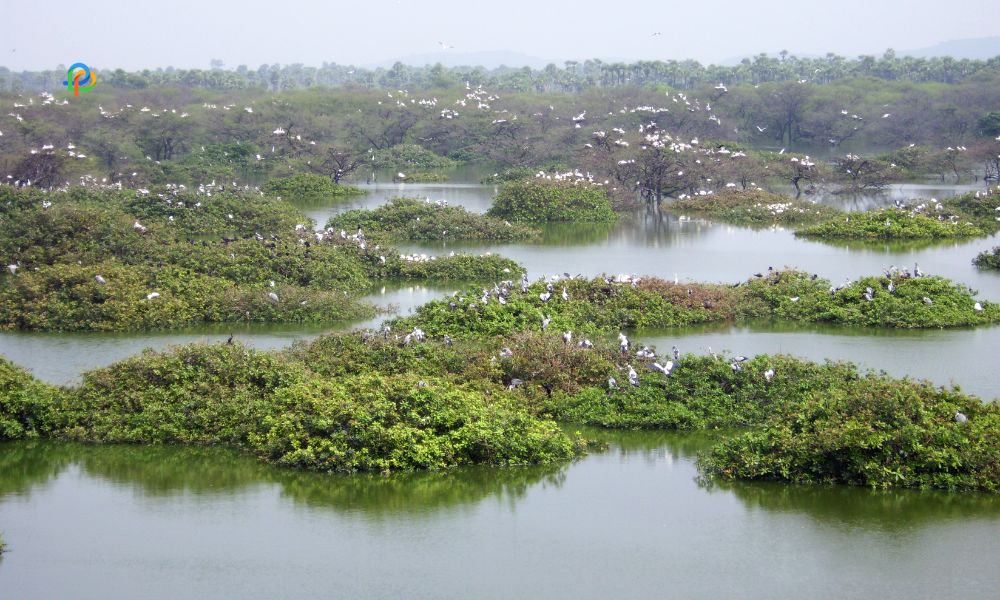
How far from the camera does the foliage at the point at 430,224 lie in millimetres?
28656

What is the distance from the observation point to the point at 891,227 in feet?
93.1

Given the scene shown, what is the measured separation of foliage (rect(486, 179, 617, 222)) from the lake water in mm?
18963

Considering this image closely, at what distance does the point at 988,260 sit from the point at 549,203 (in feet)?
41.2

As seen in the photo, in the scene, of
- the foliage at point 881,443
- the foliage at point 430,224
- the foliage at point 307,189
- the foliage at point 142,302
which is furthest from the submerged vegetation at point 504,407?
the foliage at point 307,189

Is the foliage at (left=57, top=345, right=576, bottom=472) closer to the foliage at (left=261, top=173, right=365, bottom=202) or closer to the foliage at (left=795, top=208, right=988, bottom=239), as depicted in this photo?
the foliage at (left=795, top=208, right=988, bottom=239)

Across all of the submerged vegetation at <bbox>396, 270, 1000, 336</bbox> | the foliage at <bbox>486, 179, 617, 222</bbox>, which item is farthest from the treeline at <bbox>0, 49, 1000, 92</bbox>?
the submerged vegetation at <bbox>396, 270, 1000, 336</bbox>

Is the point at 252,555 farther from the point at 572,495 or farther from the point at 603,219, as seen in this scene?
the point at 603,219

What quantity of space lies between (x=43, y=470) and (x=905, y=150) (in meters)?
37.8

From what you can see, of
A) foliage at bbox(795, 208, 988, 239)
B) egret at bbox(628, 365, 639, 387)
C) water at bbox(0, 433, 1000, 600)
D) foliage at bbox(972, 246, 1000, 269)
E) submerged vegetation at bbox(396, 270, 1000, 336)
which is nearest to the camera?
water at bbox(0, 433, 1000, 600)

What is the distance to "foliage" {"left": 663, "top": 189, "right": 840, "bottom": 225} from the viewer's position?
3278cm

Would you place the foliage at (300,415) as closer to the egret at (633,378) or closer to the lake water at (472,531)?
the lake water at (472,531)

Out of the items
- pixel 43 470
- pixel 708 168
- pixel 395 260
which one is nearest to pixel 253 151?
pixel 708 168

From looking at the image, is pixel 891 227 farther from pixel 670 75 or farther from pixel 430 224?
pixel 670 75

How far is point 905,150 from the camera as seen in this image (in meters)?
42.9
